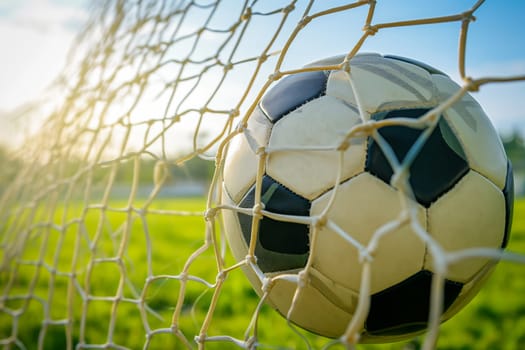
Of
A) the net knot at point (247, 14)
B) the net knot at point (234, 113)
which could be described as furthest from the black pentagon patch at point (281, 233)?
the net knot at point (247, 14)

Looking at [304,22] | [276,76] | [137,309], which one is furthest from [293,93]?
[137,309]

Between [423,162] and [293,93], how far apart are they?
365 millimetres

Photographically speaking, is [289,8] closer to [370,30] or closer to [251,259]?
[370,30]

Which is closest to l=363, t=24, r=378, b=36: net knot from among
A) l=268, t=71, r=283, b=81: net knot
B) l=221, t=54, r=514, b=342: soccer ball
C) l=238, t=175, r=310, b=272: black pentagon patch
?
l=221, t=54, r=514, b=342: soccer ball

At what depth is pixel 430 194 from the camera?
106 cm

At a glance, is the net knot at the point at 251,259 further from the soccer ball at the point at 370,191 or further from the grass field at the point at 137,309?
the grass field at the point at 137,309

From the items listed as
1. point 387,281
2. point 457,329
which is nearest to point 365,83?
point 387,281

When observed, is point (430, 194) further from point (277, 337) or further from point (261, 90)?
point (277, 337)

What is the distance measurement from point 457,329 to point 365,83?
5.51 ft

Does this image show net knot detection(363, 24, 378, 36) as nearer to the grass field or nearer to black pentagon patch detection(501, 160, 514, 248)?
black pentagon patch detection(501, 160, 514, 248)

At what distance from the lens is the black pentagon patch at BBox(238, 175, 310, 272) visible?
1128 mm

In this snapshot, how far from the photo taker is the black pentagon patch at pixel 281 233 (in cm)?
113

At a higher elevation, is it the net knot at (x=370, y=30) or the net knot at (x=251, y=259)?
the net knot at (x=370, y=30)

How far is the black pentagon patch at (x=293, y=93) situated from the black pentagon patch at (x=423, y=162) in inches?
8.7
